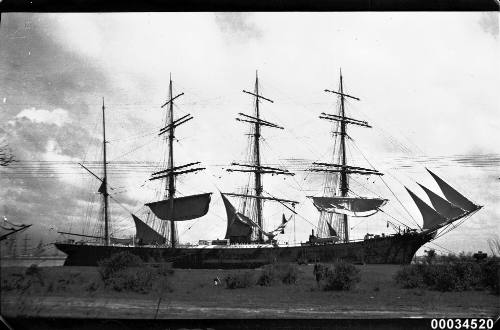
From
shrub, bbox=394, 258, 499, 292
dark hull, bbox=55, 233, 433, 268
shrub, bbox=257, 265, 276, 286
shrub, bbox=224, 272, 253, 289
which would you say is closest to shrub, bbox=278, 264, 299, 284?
shrub, bbox=257, 265, 276, 286

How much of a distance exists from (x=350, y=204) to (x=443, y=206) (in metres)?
13.7

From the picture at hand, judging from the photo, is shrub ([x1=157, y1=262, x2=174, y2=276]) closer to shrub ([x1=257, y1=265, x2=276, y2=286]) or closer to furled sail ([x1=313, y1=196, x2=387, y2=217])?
shrub ([x1=257, y1=265, x2=276, y2=286])

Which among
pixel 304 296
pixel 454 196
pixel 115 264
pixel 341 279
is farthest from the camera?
pixel 454 196

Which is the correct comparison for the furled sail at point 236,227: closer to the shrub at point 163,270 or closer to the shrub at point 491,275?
the shrub at point 163,270

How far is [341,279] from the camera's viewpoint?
2361 centimetres

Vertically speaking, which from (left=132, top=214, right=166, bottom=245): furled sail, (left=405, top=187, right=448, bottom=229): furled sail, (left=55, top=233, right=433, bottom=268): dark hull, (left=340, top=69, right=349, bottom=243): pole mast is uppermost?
(left=340, top=69, right=349, bottom=243): pole mast

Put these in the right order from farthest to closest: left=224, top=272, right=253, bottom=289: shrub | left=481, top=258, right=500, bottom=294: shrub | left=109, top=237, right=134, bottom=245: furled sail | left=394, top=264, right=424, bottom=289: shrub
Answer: left=109, top=237, right=134, bottom=245: furled sail
left=224, top=272, right=253, bottom=289: shrub
left=394, top=264, right=424, bottom=289: shrub
left=481, top=258, right=500, bottom=294: shrub

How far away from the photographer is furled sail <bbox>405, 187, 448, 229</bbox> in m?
45.8

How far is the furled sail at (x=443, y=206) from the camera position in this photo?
41.9m

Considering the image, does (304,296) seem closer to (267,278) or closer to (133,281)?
(267,278)

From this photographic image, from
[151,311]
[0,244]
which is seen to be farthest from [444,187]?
[0,244]

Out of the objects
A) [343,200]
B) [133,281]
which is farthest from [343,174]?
[133,281]

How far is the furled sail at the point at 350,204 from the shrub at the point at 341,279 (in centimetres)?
3016

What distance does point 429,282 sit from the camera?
954 inches
